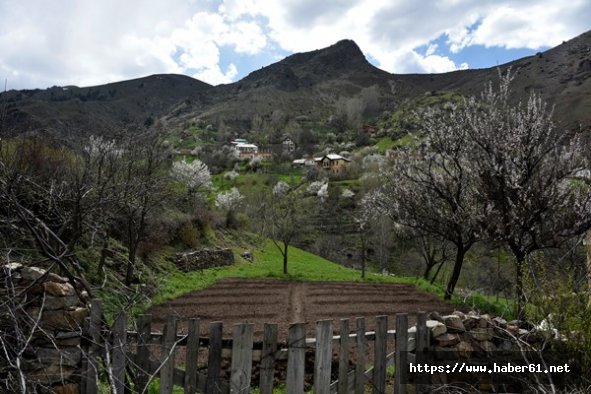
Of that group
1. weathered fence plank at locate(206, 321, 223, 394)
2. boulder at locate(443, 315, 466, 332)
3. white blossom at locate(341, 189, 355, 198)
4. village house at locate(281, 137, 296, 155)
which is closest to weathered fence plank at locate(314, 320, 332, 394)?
weathered fence plank at locate(206, 321, 223, 394)

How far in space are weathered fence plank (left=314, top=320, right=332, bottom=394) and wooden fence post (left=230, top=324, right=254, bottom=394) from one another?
2.35ft

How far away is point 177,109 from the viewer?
165 meters

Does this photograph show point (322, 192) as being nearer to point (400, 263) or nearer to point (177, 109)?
point (400, 263)

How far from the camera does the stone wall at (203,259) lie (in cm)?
1930

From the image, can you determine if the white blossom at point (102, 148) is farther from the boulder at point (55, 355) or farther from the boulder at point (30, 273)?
the boulder at point (55, 355)

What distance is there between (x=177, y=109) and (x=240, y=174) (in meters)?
102

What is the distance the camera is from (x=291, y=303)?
44.8ft

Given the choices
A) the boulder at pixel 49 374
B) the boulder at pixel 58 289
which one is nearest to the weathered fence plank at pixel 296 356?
the boulder at pixel 49 374

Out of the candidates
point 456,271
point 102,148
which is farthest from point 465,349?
point 102,148

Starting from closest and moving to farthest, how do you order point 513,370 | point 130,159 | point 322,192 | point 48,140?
point 513,370, point 130,159, point 48,140, point 322,192

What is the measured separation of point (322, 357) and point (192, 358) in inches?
53.1

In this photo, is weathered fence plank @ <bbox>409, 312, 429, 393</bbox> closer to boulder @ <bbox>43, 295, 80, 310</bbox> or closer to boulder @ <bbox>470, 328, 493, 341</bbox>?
boulder @ <bbox>470, 328, 493, 341</bbox>

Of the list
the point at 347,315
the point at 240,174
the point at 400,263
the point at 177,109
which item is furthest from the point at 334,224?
the point at 177,109

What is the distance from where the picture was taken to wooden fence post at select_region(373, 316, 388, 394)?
477cm
